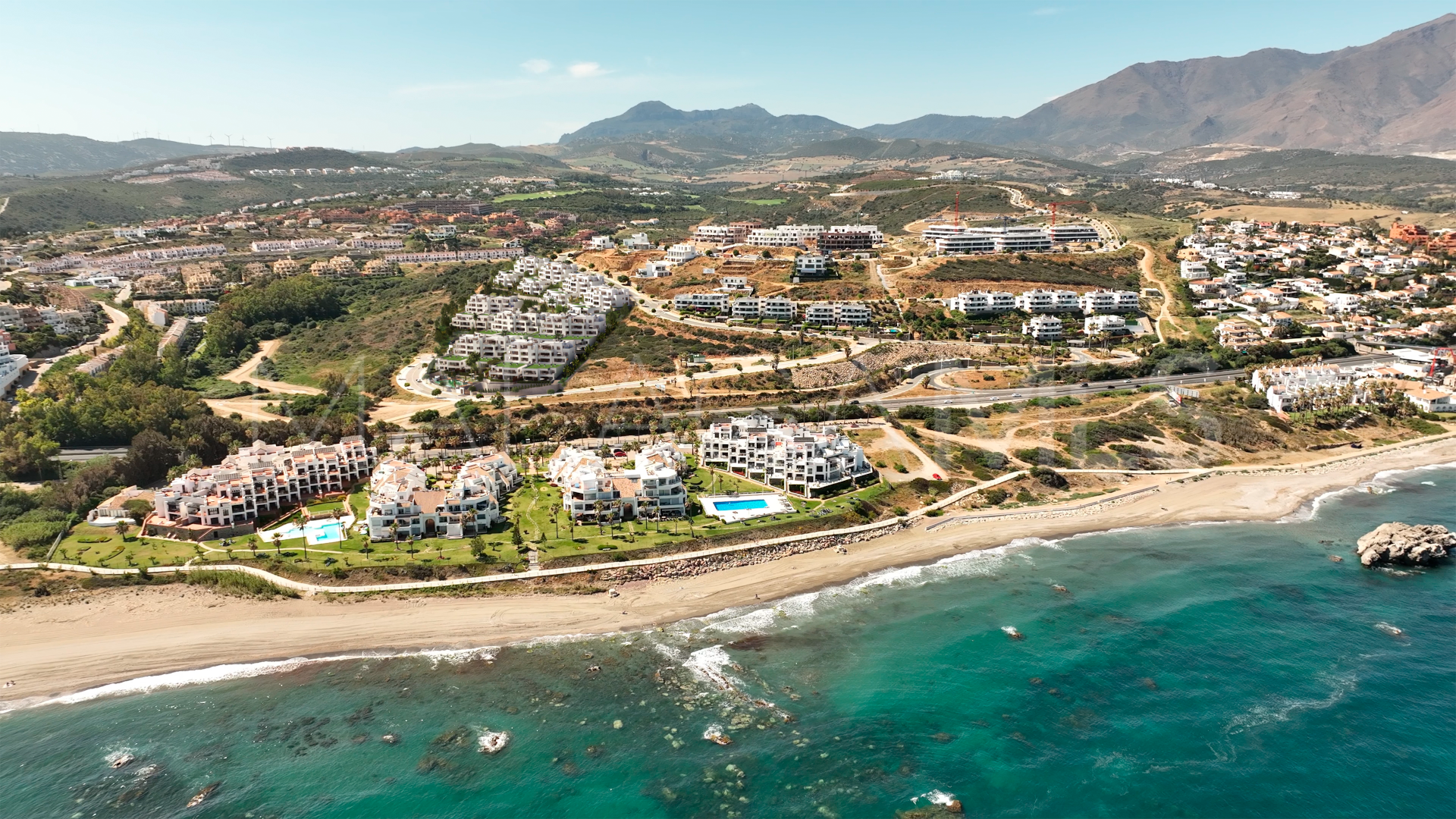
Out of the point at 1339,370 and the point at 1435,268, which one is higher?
the point at 1435,268

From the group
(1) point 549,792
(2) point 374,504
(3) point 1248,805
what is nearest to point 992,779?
(3) point 1248,805

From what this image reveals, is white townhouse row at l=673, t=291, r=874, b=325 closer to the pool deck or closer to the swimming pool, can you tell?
the pool deck

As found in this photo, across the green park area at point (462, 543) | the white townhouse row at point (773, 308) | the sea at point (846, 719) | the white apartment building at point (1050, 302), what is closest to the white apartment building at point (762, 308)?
the white townhouse row at point (773, 308)

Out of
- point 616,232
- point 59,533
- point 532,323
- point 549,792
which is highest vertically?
point 616,232

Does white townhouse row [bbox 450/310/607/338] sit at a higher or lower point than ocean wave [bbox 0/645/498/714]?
higher

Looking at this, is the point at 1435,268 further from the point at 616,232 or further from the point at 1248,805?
the point at 616,232

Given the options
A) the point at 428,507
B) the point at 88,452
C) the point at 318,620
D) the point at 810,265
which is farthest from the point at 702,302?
the point at 318,620

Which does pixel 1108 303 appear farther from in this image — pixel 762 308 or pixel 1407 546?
pixel 1407 546

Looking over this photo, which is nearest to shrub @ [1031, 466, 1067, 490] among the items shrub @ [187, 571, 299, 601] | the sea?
the sea
